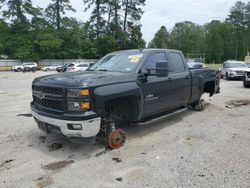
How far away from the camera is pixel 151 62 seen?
5887mm

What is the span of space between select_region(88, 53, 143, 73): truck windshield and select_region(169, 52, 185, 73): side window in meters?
1.15

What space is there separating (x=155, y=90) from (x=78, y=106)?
1.97 meters

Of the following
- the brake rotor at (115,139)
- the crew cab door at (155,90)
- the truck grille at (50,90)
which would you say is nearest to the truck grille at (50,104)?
the truck grille at (50,90)

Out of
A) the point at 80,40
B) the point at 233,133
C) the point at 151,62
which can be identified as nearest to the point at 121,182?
the point at 151,62

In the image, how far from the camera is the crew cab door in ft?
18.1

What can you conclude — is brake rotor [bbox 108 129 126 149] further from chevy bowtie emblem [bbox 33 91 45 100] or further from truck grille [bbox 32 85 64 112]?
chevy bowtie emblem [bbox 33 91 45 100]

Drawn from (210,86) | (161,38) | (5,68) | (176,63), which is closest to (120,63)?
(176,63)

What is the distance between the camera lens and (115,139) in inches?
199

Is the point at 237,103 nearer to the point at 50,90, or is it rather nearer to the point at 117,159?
the point at 117,159

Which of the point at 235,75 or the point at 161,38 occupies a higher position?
the point at 161,38

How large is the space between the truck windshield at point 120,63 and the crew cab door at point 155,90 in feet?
0.82

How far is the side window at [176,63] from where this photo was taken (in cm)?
664

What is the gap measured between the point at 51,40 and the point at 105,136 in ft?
172

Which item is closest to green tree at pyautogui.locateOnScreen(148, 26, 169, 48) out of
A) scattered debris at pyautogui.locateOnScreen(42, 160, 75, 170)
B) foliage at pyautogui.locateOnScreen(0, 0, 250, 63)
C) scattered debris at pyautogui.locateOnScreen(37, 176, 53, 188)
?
foliage at pyautogui.locateOnScreen(0, 0, 250, 63)
